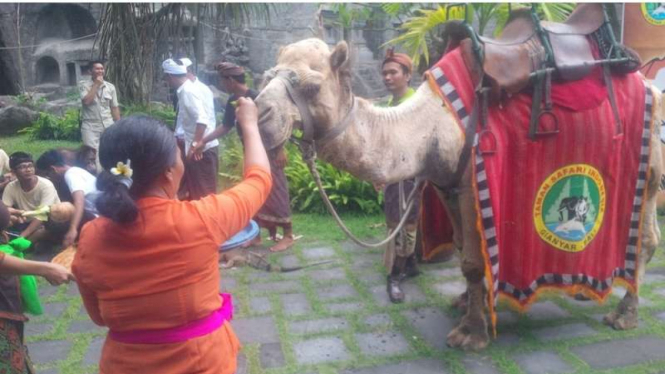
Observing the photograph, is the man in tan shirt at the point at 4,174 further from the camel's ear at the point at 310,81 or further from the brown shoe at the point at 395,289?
the camel's ear at the point at 310,81

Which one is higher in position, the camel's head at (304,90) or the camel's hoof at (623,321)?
the camel's head at (304,90)

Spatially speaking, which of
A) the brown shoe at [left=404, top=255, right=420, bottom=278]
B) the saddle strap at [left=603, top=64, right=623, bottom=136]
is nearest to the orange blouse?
the saddle strap at [left=603, top=64, right=623, bottom=136]

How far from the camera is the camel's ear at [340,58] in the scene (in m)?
2.84

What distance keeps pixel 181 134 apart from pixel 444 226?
299 centimetres

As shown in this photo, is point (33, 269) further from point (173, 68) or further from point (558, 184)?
point (173, 68)

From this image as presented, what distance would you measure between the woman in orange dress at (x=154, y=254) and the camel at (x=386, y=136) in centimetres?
77

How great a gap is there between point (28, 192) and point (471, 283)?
13.7 ft

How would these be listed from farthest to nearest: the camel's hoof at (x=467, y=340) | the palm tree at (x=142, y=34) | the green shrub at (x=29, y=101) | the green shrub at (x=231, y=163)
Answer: the green shrub at (x=29, y=101)
the palm tree at (x=142, y=34)
the green shrub at (x=231, y=163)
the camel's hoof at (x=467, y=340)

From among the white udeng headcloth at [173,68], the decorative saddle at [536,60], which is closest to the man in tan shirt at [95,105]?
the white udeng headcloth at [173,68]

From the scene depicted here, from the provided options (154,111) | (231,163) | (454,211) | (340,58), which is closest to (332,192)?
(231,163)

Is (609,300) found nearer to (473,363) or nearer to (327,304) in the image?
(473,363)

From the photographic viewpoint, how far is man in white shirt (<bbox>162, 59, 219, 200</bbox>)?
5.79m

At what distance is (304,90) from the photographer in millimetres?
2785

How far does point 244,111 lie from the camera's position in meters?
2.18
